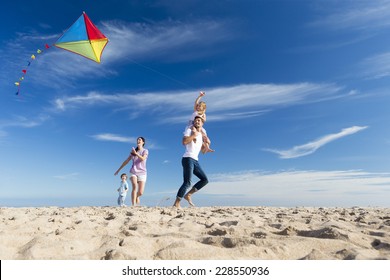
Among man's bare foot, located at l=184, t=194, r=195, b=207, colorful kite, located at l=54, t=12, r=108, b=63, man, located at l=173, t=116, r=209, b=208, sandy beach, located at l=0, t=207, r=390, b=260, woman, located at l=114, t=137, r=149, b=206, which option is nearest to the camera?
sandy beach, located at l=0, t=207, r=390, b=260

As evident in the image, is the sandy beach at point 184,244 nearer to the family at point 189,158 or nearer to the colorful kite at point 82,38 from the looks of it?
the family at point 189,158

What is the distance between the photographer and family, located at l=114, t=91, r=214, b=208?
734cm

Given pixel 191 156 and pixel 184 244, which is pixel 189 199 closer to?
pixel 191 156

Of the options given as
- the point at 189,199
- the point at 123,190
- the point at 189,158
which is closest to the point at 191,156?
the point at 189,158

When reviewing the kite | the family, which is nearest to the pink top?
the family

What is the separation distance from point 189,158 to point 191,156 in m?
0.07

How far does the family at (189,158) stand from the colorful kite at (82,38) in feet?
11.8

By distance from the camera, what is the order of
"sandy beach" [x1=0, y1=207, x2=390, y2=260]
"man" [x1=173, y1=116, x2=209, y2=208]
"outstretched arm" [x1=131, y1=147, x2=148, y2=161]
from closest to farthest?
"sandy beach" [x1=0, y1=207, x2=390, y2=260] → "man" [x1=173, y1=116, x2=209, y2=208] → "outstretched arm" [x1=131, y1=147, x2=148, y2=161]

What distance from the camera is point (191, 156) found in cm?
740

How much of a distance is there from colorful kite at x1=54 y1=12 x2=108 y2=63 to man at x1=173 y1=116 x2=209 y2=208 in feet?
15.8

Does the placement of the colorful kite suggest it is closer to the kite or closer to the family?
the kite
